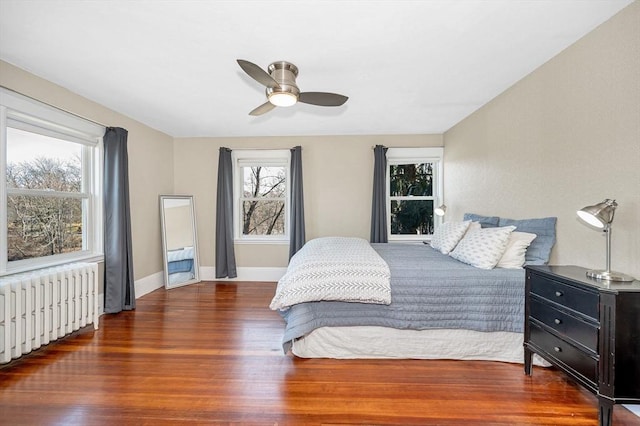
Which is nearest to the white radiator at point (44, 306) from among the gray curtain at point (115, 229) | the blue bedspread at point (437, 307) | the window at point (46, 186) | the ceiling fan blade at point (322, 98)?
the window at point (46, 186)

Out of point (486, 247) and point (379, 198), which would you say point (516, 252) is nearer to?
point (486, 247)

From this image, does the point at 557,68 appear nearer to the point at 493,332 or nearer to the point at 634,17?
the point at 634,17

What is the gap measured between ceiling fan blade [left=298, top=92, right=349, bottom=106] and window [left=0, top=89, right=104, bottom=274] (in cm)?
242

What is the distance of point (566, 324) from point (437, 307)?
0.76 m

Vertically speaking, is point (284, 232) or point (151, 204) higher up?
point (151, 204)

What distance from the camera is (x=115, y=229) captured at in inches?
128

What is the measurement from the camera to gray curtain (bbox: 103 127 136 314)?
3217mm

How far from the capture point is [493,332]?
2.16 meters

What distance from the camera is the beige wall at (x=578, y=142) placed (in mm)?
1679

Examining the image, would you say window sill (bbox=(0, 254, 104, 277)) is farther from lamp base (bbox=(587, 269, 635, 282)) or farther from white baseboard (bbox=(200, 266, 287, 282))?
lamp base (bbox=(587, 269, 635, 282))

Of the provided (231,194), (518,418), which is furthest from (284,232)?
(518,418)

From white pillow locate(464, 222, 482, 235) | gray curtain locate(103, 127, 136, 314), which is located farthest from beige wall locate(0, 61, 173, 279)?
white pillow locate(464, 222, 482, 235)

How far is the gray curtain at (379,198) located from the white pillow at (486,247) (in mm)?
1743

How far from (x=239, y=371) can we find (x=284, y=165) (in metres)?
3.27
